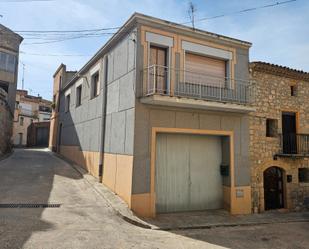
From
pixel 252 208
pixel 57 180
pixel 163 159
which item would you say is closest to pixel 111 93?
pixel 163 159

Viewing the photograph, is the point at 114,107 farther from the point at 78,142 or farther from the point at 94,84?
the point at 78,142

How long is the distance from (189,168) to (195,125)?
1.65m

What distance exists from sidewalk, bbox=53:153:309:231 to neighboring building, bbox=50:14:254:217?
12.4 inches

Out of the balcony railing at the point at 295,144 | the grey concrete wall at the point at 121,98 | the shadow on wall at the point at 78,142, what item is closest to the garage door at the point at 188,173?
the grey concrete wall at the point at 121,98

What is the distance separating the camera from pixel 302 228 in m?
9.06

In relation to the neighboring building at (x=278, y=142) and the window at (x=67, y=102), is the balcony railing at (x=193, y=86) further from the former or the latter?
the window at (x=67, y=102)

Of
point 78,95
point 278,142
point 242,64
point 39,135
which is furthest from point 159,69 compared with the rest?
point 39,135

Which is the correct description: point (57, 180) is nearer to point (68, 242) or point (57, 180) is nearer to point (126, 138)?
point (126, 138)

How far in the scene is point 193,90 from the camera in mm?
9812

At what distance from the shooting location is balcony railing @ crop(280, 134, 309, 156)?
1196 centimetres

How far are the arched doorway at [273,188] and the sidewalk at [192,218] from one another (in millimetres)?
406

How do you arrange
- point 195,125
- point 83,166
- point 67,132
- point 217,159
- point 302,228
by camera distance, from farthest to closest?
point 67,132 → point 83,166 → point 217,159 → point 195,125 → point 302,228

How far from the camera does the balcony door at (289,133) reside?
12031 mm

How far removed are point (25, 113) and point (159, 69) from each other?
113 feet
